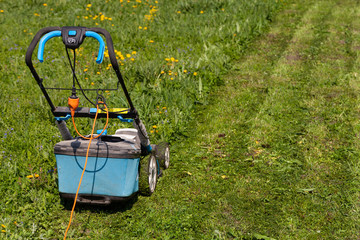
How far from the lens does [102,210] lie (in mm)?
4621

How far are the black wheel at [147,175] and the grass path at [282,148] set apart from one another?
1.42ft

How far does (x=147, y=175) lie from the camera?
15.0ft

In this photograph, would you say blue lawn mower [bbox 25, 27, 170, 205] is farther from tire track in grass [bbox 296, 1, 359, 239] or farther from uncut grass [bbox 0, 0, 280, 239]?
tire track in grass [bbox 296, 1, 359, 239]

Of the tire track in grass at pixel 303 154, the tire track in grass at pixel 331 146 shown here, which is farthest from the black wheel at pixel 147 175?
the tire track in grass at pixel 331 146

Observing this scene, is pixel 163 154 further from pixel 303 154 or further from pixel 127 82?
pixel 127 82

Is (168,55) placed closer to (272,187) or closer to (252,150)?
(252,150)

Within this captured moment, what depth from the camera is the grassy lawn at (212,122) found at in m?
4.43

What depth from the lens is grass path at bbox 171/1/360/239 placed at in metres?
4.48

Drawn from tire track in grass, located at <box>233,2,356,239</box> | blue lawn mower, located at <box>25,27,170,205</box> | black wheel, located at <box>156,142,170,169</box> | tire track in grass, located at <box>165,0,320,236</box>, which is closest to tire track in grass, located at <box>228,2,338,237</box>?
tire track in grass, located at <box>233,2,356,239</box>

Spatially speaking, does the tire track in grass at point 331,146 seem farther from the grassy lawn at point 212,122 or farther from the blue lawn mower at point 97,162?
the blue lawn mower at point 97,162

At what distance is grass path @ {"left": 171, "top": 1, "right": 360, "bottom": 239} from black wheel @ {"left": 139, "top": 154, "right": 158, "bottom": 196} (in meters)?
0.43

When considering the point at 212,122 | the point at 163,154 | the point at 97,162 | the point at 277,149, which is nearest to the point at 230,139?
the point at 212,122

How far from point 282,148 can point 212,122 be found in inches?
51.3

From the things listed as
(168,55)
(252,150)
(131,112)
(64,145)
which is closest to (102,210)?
(64,145)
